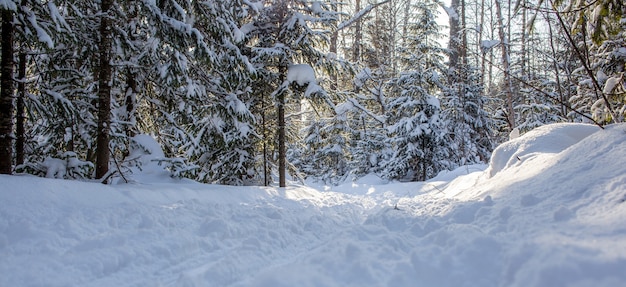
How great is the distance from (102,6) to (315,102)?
5.83m

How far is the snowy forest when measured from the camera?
5273mm

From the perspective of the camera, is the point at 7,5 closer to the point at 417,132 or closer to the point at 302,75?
the point at 302,75

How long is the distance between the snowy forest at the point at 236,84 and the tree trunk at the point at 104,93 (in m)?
0.02

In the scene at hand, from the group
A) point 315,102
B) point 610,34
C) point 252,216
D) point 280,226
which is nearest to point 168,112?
point 315,102

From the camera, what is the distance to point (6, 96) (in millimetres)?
5008

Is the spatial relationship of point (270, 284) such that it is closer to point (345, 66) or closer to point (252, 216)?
point (252, 216)

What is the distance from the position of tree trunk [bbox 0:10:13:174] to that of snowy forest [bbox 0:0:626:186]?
0.06ft

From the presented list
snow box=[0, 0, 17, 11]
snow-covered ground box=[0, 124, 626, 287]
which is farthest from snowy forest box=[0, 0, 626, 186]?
snow-covered ground box=[0, 124, 626, 287]

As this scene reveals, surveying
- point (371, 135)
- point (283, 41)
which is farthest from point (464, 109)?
point (283, 41)

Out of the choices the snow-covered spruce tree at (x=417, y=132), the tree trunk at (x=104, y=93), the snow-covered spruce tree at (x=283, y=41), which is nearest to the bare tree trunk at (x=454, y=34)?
the snow-covered spruce tree at (x=417, y=132)

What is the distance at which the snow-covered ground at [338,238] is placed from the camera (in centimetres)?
244

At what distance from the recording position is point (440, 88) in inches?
605

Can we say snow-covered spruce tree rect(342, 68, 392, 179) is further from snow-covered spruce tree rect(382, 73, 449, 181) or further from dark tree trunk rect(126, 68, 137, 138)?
dark tree trunk rect(126, 68, 137, 138)

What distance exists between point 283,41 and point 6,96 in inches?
275
